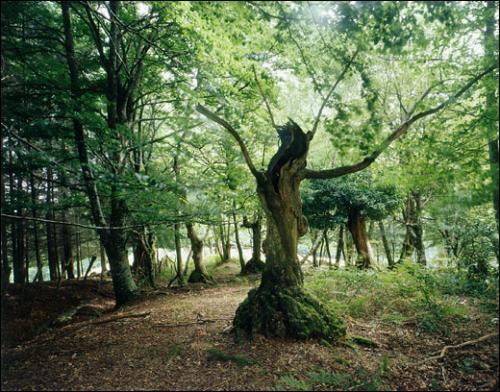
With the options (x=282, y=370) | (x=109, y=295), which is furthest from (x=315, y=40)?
(x=109, y=295)

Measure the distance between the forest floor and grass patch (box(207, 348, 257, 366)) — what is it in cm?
2

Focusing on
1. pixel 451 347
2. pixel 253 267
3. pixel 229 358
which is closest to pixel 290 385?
pixel 229 358

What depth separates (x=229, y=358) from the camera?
16.2 ft

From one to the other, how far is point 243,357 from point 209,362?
56 centimetres

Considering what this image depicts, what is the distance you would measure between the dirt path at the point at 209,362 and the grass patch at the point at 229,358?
0.6 inches

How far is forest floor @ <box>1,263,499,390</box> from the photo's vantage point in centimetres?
428

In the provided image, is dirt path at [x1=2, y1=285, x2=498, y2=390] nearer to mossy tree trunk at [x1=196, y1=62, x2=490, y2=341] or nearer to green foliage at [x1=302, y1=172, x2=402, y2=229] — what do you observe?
mossy tree trunk at [x1=196, y1=62, x2=490, y2=341]

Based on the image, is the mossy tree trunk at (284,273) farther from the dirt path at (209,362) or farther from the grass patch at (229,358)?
the grass patch at (229,358)

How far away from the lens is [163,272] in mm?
20141

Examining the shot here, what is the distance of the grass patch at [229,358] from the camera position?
4.79 metres

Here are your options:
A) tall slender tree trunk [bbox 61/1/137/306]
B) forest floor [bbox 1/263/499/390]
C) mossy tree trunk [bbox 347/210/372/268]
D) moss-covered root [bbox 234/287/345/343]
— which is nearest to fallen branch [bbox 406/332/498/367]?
forest floor [bbox 1/263/499/390]

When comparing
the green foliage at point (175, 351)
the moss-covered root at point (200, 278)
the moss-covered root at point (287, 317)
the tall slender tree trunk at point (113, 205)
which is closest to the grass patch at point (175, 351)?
the green foliage at point (175, 351)

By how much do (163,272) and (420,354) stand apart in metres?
17.6

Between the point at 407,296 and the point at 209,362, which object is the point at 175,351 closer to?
the point at 209,362
